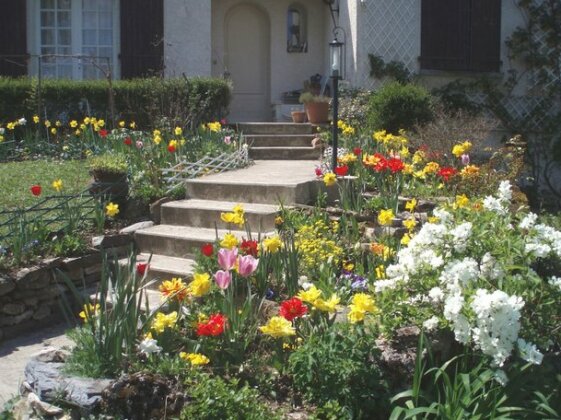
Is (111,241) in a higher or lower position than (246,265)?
lower

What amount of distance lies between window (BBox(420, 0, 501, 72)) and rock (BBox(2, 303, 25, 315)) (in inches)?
357

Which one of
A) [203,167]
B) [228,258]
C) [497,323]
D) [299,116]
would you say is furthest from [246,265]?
[299,116]

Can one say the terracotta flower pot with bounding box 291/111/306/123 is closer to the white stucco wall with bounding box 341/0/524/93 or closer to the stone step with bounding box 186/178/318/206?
the white stucco wall with bounding box 341/0/524/93

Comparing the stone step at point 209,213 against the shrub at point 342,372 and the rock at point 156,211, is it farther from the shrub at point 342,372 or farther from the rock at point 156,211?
the shrub at point 342,372

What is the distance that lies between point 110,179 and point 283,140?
173 inches

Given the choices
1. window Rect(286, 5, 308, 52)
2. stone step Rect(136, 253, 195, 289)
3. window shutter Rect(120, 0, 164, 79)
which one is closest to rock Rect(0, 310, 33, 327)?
stone step Rect(136, 253, 195, 289)

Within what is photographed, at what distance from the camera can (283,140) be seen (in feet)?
37.9

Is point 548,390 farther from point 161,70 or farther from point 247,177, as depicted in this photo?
point 161,70

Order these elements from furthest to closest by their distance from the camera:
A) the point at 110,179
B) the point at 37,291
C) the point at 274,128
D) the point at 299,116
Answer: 1. the point at 299,116
2. the point at 274,128
3. the point at 110,179
4. the point at 37,291

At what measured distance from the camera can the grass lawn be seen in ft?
26.4

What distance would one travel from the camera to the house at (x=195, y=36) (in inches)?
509

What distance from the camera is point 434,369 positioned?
408cm

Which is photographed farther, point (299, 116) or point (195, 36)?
point (195, 36)

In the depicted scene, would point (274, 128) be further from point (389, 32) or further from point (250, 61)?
point (250, 61)
